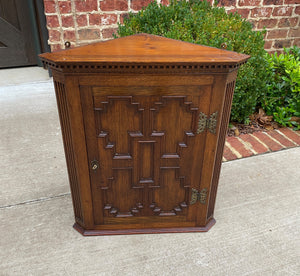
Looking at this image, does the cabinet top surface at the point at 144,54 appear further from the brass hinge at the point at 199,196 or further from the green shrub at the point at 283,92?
the green shrub at the point at 283,92

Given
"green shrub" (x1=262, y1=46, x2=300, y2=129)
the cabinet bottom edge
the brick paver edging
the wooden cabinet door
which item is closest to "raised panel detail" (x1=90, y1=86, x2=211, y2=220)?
the wooden cabinet door

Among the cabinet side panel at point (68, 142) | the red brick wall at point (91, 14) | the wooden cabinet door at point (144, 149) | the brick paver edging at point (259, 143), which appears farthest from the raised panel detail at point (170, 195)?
the red brick wall at point (91, 14)

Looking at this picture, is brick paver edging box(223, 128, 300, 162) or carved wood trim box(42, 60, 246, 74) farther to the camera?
brick paver edging box(223, 128, 300, 162)

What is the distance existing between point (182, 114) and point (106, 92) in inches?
15.5

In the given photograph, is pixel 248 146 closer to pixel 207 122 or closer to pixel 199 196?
pixel 199 196

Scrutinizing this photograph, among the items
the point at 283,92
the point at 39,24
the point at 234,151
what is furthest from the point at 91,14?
the point at 283,92

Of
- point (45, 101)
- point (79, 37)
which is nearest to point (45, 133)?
point (45, 101)

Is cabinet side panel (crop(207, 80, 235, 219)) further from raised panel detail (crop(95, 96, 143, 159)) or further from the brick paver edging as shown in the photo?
the brick paver edging

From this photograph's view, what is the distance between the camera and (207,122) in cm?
141

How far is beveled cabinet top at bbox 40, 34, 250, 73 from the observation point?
120cm

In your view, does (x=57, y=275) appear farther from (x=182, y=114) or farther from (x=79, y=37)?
(x=79, y=37)

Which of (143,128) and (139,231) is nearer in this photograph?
(143,128)

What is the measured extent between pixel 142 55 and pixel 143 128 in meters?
0.36

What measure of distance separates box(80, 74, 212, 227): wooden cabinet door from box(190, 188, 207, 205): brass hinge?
0.12 ft
